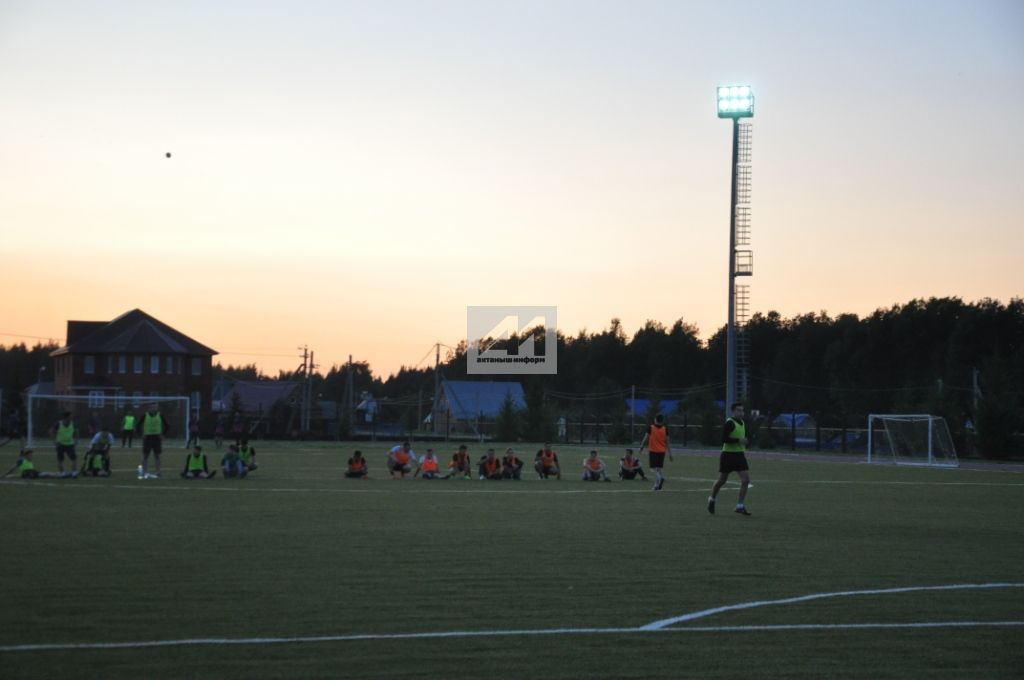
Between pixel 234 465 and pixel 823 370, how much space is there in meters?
90.0

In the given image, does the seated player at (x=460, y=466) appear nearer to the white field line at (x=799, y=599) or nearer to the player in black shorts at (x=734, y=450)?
the player in black shorts at (x=734, y=450)

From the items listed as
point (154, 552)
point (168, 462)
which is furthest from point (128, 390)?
point (154, 552)

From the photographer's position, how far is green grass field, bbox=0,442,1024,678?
6.90 m

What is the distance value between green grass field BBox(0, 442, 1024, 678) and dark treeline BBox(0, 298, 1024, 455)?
3945 cm

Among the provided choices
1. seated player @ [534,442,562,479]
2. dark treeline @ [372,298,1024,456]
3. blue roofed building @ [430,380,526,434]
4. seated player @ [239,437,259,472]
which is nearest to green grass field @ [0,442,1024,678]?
seated player @ [239,437,259,472]

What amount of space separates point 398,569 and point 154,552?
3.08 meters

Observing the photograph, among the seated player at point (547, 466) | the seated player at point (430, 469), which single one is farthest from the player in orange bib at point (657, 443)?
the seated player at point (430, 469)

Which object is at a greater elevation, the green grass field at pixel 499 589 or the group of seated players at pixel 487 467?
the green grass field at pixel 499 589

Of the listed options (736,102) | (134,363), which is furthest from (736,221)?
(134,363)

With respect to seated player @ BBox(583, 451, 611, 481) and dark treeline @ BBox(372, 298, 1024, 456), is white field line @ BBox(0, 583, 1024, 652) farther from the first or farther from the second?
dark treeline @ BBox(372, 298, 1024, 456)

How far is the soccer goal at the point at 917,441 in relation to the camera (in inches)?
1703

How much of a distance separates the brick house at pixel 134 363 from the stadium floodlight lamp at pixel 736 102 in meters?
56.0

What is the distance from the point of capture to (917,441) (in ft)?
146

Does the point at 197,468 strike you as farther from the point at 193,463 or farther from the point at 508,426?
the point at 508,426
